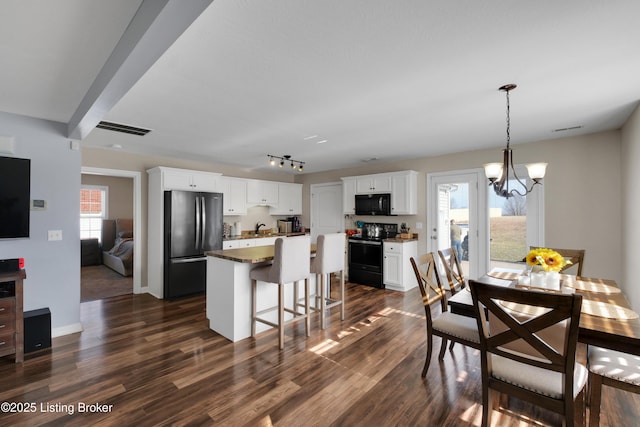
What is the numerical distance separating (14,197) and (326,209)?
16.7 feet

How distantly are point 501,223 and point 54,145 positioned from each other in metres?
5.98

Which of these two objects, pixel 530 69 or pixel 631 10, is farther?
pixel 530 69

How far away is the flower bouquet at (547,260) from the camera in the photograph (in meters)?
2.12

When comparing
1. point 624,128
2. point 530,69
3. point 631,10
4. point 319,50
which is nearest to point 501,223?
point 624,128

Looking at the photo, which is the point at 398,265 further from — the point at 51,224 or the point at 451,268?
the point at 51,224

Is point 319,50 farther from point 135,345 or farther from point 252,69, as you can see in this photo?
point 135,345

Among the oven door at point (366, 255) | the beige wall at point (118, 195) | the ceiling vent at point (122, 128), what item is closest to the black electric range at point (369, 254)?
the oven door at point (366, 255)

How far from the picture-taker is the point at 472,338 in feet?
6.77

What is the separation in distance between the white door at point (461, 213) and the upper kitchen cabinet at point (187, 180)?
13.0 ft

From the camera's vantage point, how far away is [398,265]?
4953 mm

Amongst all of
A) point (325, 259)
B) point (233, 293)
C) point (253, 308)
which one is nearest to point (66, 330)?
point (233, 293)

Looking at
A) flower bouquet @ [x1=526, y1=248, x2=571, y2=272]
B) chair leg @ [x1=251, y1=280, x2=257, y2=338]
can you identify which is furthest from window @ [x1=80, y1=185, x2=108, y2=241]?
flower bouquet @ [x1=526, y1=248, x2=571, y2=272]

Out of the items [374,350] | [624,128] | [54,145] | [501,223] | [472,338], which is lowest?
[374,350]

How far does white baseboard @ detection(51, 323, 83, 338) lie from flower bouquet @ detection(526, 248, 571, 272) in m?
4.62
